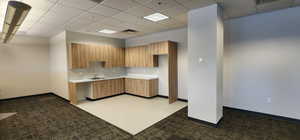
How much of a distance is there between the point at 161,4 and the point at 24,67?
6691 mm

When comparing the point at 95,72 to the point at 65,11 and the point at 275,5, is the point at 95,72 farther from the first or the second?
the point at 275,5

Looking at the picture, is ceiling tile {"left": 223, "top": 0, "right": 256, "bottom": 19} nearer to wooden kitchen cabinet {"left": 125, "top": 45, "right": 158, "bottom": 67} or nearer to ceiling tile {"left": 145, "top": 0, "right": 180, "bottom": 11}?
ceiling tile {"left": 145, "top": 0, "right": 180, "bottom": 11}

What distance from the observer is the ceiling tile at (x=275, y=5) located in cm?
293

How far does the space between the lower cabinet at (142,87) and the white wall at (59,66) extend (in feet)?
8.35

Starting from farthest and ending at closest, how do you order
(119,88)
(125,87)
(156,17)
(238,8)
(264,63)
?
(125,87) < (119,88) < (156,17) < (264,63) < (238,8)

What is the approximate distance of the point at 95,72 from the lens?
6.10 m

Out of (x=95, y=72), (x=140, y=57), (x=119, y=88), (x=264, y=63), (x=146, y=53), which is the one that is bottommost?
(x=119, y=88)

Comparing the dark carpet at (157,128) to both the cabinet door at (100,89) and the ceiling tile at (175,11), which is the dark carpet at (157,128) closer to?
the cabinet door at (100,89)

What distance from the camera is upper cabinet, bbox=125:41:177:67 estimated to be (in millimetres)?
5096

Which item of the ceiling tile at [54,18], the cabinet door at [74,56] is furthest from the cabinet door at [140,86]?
the ceiling tile at [54,18]

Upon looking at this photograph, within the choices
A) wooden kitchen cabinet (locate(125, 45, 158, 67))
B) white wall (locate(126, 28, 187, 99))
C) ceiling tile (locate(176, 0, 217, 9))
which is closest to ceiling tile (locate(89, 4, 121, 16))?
ceiling tile (locate(176, 0, 217, 9))

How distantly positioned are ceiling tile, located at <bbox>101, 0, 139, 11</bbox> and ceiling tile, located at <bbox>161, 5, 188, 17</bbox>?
0.85 m

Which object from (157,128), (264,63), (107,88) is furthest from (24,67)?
(264,63)

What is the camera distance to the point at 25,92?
6.03 m
